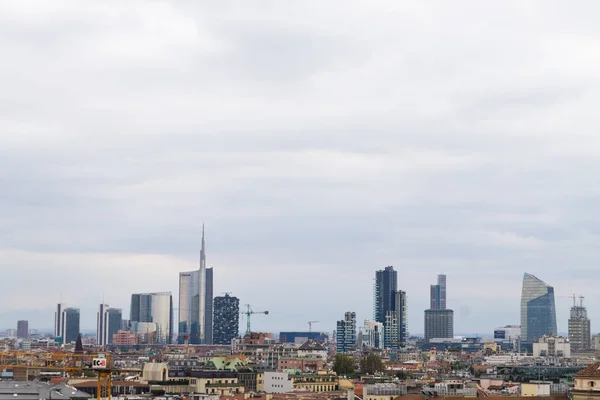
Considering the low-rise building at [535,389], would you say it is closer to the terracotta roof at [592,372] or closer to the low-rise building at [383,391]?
the low-rise building at [383,391]

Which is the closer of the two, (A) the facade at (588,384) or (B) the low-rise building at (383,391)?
(A) the facade at (588,384)

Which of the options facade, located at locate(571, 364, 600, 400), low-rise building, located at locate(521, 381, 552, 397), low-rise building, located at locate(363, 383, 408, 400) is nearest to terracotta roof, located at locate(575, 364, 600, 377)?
facade, located at locate(571, 364, 600, 400)

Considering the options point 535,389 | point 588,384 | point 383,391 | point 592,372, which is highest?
point 592,372

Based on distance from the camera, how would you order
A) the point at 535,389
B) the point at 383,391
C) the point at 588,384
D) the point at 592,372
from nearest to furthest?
the point at 588,384 → the point at 592,372 → the point at 535,389 → the point at 383,391

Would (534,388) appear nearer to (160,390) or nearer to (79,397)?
(160,390)

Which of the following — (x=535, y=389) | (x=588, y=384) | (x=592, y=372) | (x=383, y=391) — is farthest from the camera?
(x=383, y=391)

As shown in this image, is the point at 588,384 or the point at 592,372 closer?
the point at 588,384

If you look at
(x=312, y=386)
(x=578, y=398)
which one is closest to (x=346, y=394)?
(x=312, y=386)

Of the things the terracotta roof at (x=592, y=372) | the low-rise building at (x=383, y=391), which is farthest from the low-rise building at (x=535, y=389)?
the terracotta roof at (x=592, y=372)

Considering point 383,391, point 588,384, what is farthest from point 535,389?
point 588,384

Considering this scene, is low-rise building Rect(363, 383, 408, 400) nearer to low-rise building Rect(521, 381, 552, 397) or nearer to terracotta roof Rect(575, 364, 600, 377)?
low-rise building Rect(521, 381, 552, 397)

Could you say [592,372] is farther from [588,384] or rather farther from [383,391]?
[383,391]
